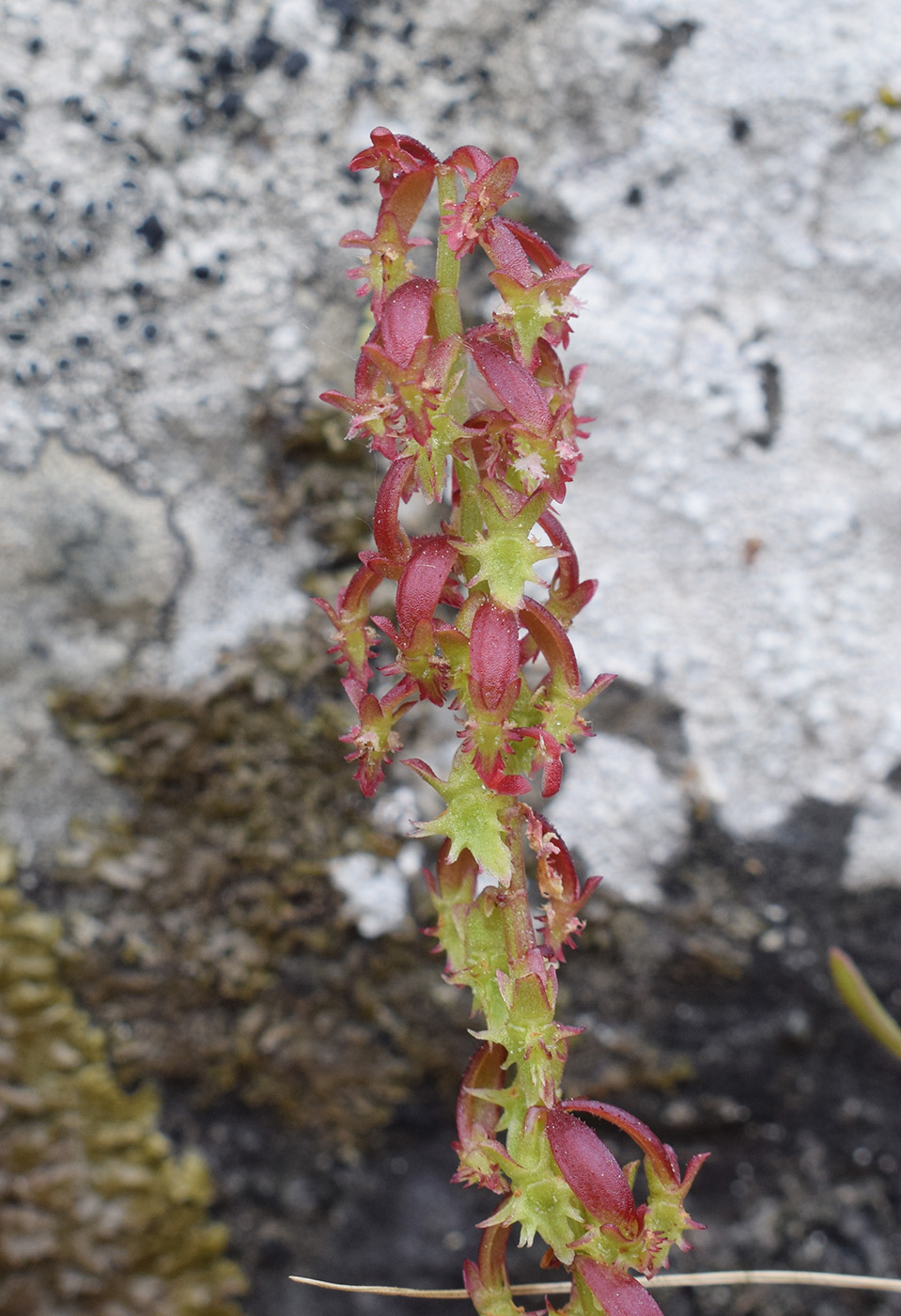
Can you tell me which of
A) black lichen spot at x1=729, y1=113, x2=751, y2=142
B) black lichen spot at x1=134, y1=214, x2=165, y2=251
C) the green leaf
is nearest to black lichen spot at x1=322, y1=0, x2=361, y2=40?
black lichen spot at x1=134, y1=214, x2=165, y2=251

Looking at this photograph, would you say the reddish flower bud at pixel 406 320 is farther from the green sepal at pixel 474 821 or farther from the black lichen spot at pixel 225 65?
the black lichen spot at pixel 225 65

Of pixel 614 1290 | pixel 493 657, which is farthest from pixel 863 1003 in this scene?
pixel 493 657

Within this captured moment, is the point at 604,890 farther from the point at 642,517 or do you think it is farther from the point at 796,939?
the point at 642,517

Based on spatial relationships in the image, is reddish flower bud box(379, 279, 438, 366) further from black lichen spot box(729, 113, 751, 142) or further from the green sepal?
black lichen spot box(729, 113, 751, 142)

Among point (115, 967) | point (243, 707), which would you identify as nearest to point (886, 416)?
point (243, 707)

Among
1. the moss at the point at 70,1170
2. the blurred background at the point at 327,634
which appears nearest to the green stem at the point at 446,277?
the blurred background at the point at 327,634

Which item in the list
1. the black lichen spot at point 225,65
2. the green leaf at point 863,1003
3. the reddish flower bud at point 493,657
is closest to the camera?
the reddish flower bud at point 493,657
